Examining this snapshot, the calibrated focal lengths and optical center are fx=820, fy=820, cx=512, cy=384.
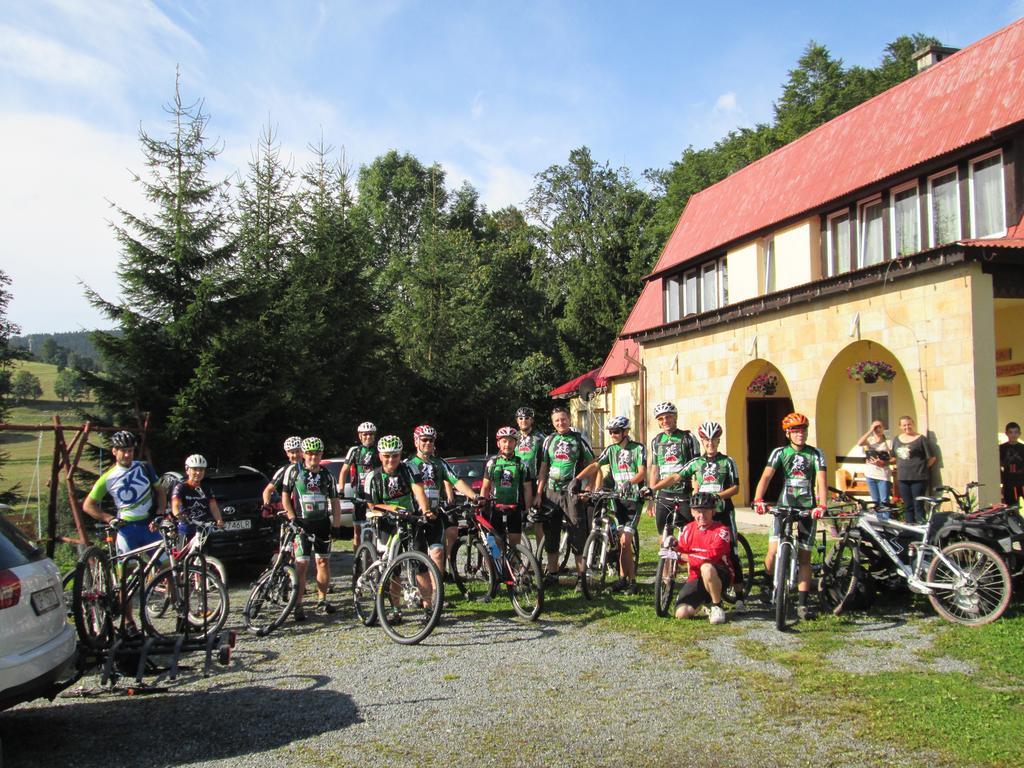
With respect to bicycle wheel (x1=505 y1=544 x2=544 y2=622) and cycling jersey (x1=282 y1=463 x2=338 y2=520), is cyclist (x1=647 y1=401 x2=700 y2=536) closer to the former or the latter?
bicycle wheel (x1=505 y1=544 x2=544 y2=622)

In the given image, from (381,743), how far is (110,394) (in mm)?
13524

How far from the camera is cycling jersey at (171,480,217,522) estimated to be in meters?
8.53

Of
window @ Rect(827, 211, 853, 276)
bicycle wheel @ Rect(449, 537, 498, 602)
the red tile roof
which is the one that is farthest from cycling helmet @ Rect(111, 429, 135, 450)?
window @ Rect(827, 211, 853, 276)

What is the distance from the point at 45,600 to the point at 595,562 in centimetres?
542

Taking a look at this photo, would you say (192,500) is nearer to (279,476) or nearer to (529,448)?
(279,476)

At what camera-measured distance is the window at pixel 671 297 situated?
21406 mm

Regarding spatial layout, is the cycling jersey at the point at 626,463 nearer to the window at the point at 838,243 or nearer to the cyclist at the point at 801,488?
the cyclist at the point at 801,488

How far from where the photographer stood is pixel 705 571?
760 cm

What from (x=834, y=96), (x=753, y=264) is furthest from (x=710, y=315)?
(x=834, y=96)

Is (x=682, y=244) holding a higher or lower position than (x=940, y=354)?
higher

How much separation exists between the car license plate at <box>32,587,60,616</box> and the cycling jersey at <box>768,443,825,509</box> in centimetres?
591

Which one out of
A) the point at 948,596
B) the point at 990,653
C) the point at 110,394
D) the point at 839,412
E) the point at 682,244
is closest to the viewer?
the point at 990,653

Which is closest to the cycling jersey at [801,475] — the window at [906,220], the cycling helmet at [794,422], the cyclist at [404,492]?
the cycling helmet at [794,422]

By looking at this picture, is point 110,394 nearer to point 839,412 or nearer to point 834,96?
point 839,412
